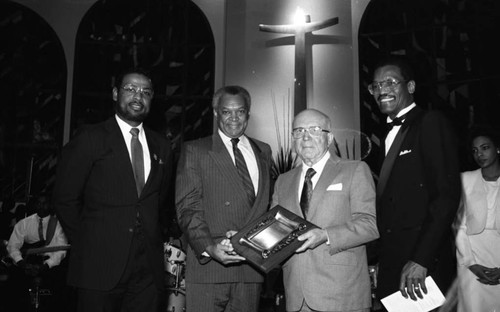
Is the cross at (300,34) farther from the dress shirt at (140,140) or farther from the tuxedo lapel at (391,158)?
the tuxedo lapel at (391,158)

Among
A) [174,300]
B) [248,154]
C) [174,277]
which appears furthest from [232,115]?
[174,300]

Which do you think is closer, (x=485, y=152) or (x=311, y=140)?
(x=311, y=140)

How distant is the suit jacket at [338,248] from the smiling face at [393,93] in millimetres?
343

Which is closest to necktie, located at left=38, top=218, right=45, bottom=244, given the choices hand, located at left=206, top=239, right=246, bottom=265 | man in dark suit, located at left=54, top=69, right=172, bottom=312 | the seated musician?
the seated musician

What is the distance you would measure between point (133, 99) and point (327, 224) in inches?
50.3

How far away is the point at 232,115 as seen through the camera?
2705mm

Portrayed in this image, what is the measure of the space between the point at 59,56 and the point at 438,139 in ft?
26.2

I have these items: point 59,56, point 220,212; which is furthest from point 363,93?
point 220,212

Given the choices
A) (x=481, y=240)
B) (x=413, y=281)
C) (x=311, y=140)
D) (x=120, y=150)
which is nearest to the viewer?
(x=413, y=281)

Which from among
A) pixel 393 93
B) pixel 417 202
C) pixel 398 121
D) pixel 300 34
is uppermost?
pixel 300 34

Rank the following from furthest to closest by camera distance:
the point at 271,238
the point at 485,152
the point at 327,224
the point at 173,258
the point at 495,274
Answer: the point at 173,258, the point at 485,152, the point at 495,274, the point at 327,224, the point at 271,238

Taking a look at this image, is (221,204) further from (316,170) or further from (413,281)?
(413,281)

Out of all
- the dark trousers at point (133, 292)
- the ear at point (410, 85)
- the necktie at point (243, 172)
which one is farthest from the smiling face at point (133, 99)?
the ear at point (410, 85)

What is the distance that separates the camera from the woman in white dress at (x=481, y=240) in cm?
313
